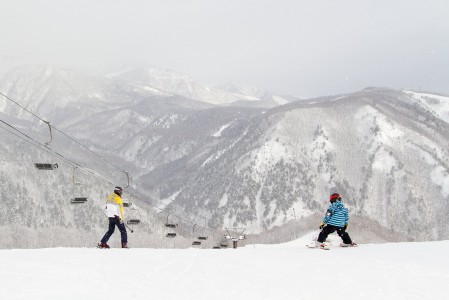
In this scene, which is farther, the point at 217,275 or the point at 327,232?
the point at 327,232

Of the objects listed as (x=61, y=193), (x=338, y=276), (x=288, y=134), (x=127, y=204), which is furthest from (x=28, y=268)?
(x=288, y=134)

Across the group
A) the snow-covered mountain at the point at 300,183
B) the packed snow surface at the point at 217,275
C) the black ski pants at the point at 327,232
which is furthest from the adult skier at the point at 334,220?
the snow-covered mountain at the point at 300,183

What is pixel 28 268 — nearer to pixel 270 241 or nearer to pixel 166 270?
pixel 166 270

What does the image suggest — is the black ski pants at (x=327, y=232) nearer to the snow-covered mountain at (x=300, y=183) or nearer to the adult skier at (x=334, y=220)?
the adult skier at (x=334, y=220)

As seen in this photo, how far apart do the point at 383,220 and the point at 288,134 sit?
53665 mm

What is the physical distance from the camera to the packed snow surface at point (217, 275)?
8.51 meters

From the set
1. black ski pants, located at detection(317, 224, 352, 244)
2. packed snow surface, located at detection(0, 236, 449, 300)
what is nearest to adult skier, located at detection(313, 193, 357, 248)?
black ski pants, located at detection(317, 224, 352, 244)

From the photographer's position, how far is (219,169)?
7781 inches

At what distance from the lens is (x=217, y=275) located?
10.5m

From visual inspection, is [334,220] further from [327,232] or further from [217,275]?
[217,275]

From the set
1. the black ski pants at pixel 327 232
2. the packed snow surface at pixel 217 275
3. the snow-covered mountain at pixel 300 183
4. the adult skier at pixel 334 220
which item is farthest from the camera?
the snow-covered mountain at pixel 300 183

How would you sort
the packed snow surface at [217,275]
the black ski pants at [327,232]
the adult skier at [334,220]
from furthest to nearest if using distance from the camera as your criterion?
the adult skier at [334,220]
the black ski pants at [327,232]
the packed snow surface at [217,275]

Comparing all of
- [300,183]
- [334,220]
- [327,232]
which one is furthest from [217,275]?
[300,183]

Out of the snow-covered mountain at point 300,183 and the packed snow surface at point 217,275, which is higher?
the snow-covered mountain at point 300,183
